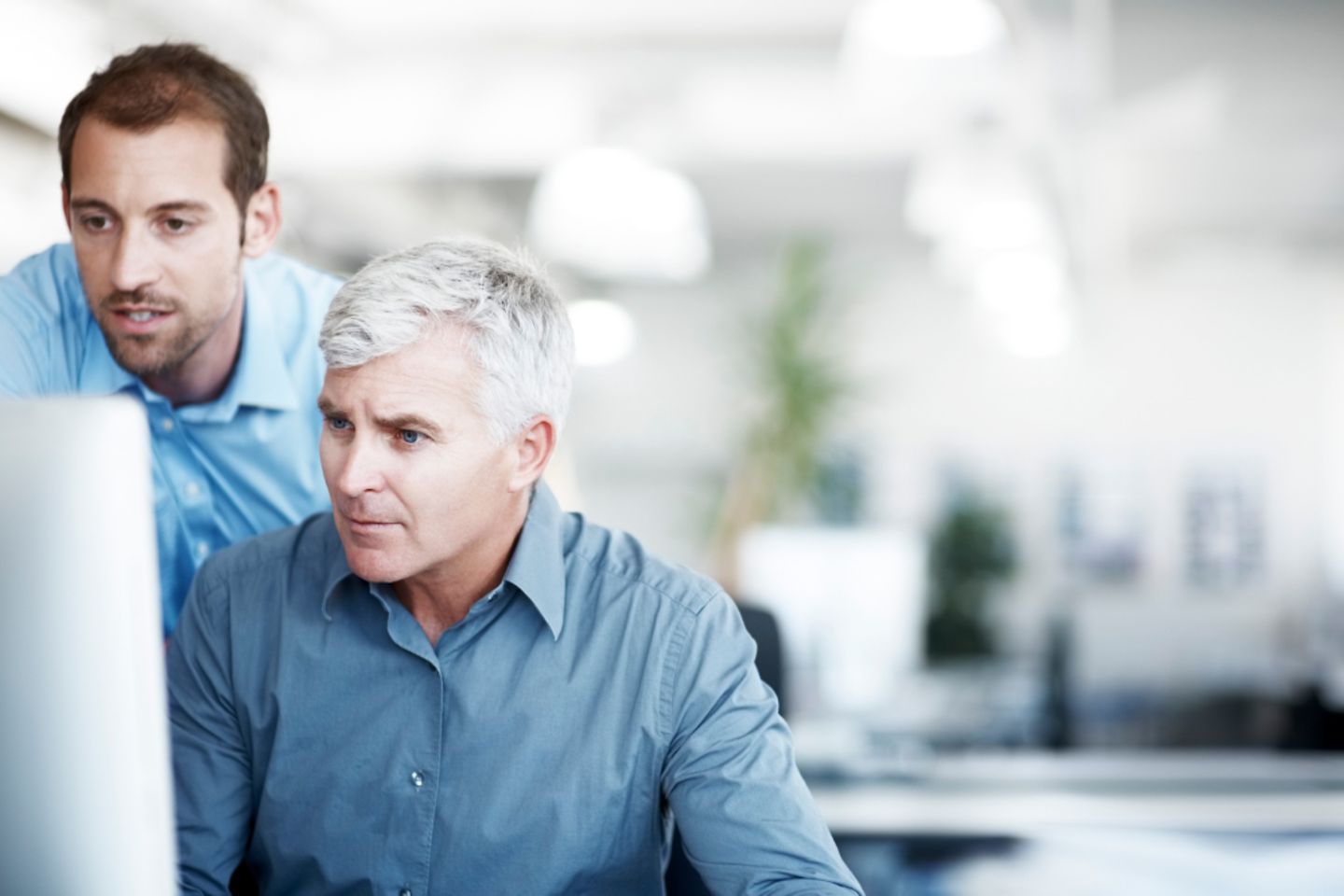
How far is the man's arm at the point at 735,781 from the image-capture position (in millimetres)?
1248

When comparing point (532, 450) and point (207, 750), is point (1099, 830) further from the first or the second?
point (207, 750)

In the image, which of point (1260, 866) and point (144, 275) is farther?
point (1260, 866)

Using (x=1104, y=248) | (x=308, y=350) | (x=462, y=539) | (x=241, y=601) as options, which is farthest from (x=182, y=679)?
(x=1104, y=248)

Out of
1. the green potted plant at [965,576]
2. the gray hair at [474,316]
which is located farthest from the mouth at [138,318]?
the green potted plant at [965,576]

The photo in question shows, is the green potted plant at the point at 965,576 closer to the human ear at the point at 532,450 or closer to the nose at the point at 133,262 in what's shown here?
the human ear at the point at 532,450

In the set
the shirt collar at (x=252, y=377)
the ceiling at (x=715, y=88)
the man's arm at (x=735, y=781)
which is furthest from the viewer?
the ceiling at (x=715, y=88)

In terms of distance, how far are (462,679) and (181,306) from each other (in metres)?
0.52

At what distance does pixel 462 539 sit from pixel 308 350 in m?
0.47

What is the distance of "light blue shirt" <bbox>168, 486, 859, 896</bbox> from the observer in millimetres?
1312

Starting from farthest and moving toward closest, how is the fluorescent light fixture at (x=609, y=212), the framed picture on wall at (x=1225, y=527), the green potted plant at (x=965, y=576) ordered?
the framed picture on wall at (x=1225, y=527), the green potted plant at (x=965, y=576), the fluorescent light fixture at (x=609, y=212)

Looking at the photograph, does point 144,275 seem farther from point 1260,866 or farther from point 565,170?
point 565,170

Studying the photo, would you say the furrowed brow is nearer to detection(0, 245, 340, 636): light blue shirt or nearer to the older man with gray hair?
the older man with gray hair

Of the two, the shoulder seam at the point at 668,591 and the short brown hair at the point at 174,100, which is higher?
the short brown hair at the point at 174,100

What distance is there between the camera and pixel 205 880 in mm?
1359
